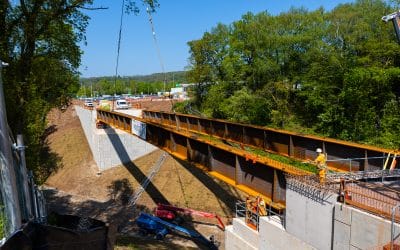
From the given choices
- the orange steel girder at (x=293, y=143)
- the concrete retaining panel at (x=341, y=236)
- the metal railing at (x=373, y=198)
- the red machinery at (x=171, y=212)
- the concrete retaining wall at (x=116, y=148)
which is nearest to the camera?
the metal railing at (x=373, y=198)

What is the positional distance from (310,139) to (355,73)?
1791 cm

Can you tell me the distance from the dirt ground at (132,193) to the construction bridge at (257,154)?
7709mm

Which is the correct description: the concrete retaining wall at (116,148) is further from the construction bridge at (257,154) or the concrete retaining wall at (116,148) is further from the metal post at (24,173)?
the metal post at (24,173)

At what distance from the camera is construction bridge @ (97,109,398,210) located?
1377 centimetres

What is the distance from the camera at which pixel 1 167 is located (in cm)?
573

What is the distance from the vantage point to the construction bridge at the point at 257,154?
13766mm

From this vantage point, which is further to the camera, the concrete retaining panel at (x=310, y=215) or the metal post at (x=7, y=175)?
the concrete retaining panel at (x=310, y=215)

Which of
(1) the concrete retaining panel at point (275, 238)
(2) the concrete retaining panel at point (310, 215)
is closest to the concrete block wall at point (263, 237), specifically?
(1) the concrete retaining panel at point (275, 238)

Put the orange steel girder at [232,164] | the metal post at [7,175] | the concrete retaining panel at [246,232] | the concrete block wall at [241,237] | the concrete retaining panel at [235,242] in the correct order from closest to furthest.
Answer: the metal post at [7,175], the orange steel girder at [232,164], the concrete retaining panel at [246,232], the concrete block wall at [241,237], the concrete retaining panel at [235,242]

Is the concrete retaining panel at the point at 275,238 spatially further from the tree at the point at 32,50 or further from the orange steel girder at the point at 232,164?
the tree at the point at 32,50

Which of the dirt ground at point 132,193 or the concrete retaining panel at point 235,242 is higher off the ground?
the concrete retaining panel at point 235,242

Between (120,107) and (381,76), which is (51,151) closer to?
(120,107)

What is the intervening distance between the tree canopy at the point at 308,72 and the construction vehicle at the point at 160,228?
48.5 feet

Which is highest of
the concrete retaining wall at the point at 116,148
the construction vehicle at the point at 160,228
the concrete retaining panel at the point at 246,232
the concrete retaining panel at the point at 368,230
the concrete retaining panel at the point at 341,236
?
the concrete retaining panel at the point at 368,230
